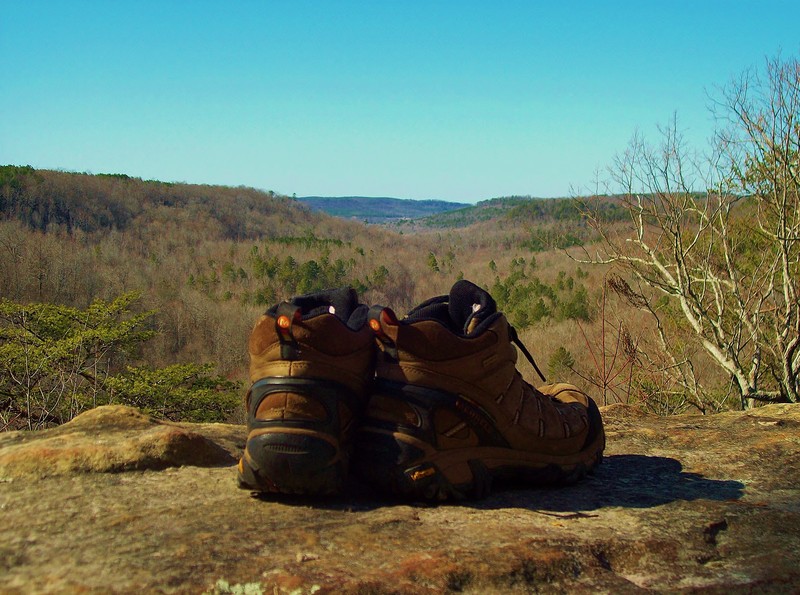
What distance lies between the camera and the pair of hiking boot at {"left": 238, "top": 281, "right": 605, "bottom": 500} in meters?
2.08

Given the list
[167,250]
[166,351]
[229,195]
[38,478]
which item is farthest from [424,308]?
[229,195]

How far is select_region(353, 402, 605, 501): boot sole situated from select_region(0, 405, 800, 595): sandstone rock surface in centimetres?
6

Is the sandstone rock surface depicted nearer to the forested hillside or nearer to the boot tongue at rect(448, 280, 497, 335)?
the boot tongue at rect(448, 280, 497, 335)

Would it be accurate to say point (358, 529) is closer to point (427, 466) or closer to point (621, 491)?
point (427, 466)

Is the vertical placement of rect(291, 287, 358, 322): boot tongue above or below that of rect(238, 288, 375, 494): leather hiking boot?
above

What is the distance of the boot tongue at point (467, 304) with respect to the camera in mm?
2418

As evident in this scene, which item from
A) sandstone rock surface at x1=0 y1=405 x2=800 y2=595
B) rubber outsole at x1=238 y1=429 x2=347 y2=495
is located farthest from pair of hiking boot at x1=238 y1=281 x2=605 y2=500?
sandstone rock surface at x1=0 y1=405 x2=800 y2=595

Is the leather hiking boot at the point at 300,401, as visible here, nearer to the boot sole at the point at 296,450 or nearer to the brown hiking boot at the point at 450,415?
the boot sole at the point at 296,450

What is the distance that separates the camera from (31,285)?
45938 millimetres

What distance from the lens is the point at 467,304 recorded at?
2.51m

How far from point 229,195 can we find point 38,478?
11791 centimetres

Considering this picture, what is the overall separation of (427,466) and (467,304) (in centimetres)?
64

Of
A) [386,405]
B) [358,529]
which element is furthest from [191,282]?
[358,529]

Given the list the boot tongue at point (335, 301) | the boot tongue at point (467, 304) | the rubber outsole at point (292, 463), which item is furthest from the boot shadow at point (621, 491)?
the boot tongue at point (335, 301)
